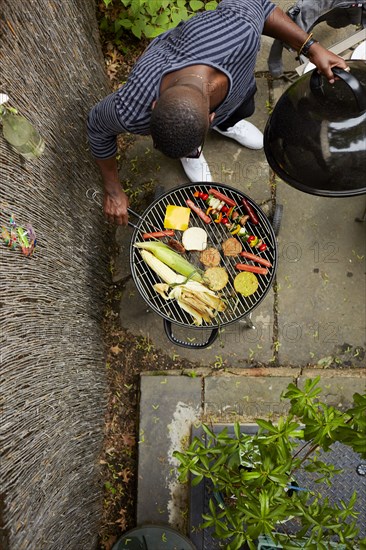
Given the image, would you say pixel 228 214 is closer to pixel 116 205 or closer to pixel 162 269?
pixel 162 269

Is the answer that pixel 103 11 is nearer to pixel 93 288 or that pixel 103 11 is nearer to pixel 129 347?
pixel 93 288

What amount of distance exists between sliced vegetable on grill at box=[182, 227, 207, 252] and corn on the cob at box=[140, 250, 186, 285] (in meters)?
0.22

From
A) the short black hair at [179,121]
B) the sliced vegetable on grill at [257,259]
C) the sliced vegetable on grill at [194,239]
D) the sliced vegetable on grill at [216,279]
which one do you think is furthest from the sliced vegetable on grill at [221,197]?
the short black hair at [179,121]

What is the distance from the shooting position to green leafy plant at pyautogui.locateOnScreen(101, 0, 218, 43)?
3896 mm

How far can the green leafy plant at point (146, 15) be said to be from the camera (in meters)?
3.90

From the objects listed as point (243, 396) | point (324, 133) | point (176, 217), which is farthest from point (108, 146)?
point (243, 396)

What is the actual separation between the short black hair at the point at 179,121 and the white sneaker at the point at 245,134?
1835 millimetres

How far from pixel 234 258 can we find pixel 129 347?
1.22 meters

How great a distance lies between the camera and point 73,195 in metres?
3.51

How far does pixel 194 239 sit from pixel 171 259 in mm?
238

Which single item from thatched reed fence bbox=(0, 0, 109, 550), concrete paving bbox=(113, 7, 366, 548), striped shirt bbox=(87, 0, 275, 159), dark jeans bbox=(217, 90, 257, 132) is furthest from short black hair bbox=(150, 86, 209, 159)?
concrete paving bbox=(113, 7, 366, 548)

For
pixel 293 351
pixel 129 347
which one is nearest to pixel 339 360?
pixel 293 351

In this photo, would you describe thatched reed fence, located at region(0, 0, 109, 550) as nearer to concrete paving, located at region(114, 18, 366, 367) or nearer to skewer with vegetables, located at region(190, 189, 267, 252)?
concrete paving, located at region(114, 18, 366, 367)

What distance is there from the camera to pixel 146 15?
4168mm
